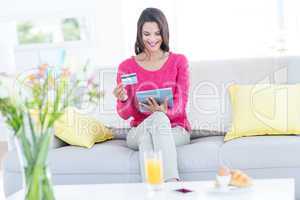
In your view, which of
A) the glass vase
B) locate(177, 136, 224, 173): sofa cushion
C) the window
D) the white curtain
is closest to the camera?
the glass vase

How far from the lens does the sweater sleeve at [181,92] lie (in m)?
3.07

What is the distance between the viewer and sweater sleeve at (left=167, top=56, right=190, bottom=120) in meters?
3.07

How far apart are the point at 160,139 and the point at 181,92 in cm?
43

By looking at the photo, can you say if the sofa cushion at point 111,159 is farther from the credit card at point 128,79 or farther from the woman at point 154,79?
the credit card at point 128,79

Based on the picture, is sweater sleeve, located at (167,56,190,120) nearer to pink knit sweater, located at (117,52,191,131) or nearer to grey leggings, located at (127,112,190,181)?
pink knit sweater, located at (117,52,191,131)

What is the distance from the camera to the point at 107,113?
3346 millimetres

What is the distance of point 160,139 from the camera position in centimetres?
277

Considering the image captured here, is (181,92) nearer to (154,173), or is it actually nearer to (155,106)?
(155,106)

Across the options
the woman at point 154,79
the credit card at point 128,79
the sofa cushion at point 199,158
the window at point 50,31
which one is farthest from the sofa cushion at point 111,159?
the window at point 50,31

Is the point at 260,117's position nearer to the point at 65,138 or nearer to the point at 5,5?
the point at 65,138

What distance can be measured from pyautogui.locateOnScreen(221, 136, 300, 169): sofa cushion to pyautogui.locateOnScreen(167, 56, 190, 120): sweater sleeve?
1.32ft

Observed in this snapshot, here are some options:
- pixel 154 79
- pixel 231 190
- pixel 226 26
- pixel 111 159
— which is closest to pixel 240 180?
pixel 231 190

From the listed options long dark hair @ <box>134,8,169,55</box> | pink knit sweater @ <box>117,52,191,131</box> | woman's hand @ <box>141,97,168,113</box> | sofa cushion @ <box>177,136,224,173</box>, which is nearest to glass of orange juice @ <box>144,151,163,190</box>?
sofa cushion @ <box>177,136,224,173</box>

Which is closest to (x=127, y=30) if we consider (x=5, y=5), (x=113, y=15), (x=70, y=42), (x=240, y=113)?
(x=113, y=15)
